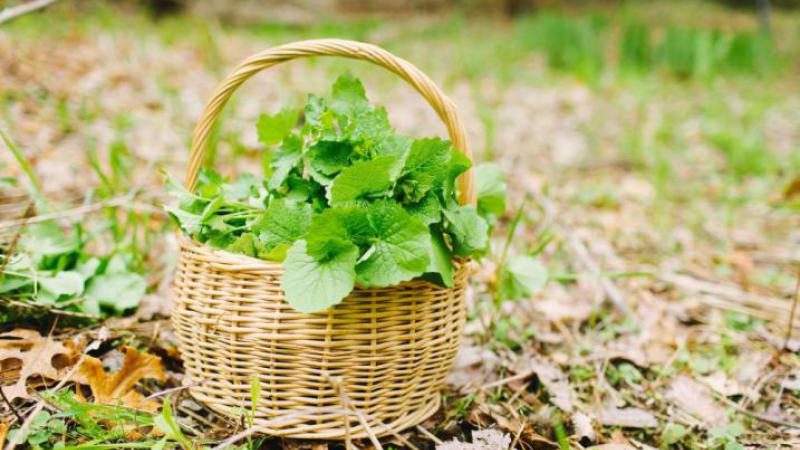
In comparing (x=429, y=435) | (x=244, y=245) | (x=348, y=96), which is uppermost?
(x=348, y=96)

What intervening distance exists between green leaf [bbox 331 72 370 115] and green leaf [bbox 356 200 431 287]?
0.26 metres

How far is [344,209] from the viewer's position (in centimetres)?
96

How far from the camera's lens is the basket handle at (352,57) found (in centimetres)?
106

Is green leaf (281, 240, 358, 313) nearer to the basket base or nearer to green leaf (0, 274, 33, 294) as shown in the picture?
the basket base

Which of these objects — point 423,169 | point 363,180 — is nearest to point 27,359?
point 363,180

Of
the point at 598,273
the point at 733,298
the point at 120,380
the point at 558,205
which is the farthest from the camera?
the point at 558,205

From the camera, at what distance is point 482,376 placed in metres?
1.39

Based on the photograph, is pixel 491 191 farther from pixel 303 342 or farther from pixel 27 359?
pixel 27 359

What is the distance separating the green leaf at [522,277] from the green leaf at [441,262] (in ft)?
1.14

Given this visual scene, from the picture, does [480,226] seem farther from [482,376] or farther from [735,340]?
[735,340]

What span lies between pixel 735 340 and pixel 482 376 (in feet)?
2.61

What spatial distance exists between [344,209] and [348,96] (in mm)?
304

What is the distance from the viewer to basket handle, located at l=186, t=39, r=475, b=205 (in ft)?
3.48

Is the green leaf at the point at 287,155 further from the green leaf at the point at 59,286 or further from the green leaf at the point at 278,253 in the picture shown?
the green leaf at the point at 59,286
